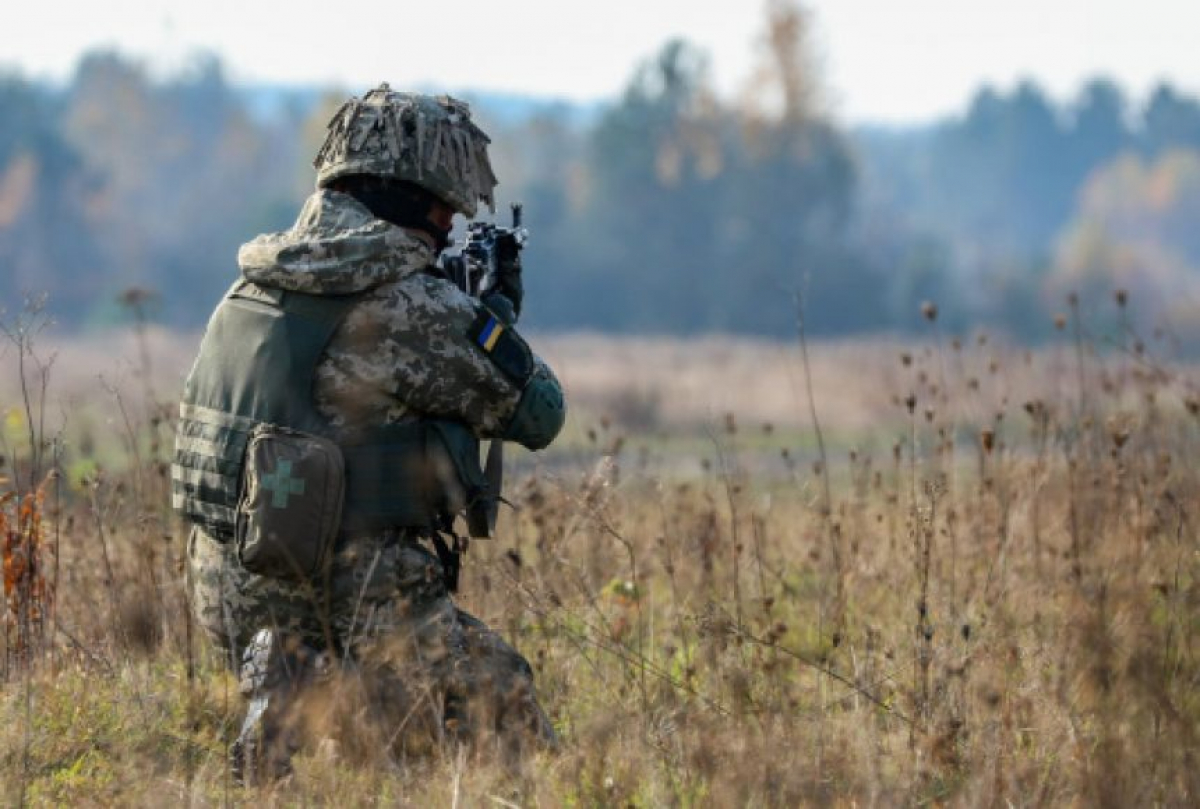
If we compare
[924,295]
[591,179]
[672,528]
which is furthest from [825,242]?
[672,528]

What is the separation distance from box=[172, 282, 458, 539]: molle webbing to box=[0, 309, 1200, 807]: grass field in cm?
43

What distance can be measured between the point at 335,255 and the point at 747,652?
6.96 feet

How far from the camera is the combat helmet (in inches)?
187

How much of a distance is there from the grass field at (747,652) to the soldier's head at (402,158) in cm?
87

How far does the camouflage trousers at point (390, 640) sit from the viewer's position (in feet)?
14.9

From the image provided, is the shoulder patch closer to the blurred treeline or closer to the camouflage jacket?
the camouflage jacket

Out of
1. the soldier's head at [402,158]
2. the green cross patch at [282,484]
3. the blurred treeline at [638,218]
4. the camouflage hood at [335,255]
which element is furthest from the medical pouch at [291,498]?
the blurred treeline at [638,218]

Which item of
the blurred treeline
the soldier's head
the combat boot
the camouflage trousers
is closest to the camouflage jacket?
the soldier's head

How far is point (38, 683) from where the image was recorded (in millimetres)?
4891

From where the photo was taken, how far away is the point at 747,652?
5828mm

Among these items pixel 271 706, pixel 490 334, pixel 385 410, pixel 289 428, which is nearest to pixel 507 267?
pixel 490 334

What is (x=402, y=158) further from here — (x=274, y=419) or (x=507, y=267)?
(x=274, y=419)

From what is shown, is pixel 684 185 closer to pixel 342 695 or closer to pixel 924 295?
pixel 924 295

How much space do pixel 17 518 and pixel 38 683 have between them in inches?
22.8
